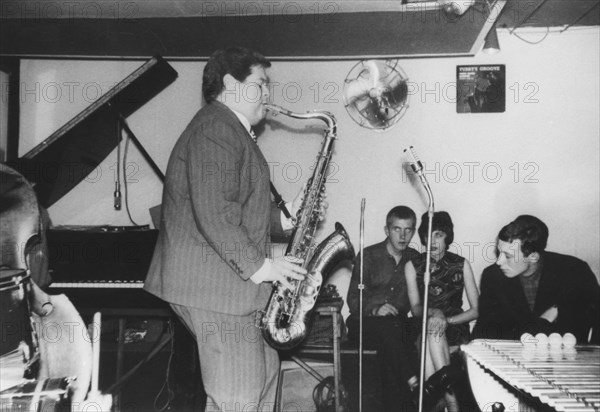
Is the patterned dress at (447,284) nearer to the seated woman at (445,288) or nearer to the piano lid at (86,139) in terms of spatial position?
the seated woman at (445,288)

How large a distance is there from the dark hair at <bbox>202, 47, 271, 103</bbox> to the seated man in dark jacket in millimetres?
2443

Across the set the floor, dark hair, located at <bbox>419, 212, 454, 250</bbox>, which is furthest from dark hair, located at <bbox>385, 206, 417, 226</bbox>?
the floor

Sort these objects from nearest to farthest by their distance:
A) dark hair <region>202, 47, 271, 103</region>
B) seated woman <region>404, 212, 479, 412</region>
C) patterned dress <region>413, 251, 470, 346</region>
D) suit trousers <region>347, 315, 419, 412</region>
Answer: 1. dark hair <region>202, 47, 271, 103</region>
2. suit trousers <region>347, 315, 419, 412</region>
3. seated woman <region>404, 212, 479, 412</region>
4. patterned dress <region>413, 251, 470, 346</region>

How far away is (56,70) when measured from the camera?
16.4 ft

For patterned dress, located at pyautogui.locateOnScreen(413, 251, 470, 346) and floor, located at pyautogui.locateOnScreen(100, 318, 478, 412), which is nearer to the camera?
floor, located at pyautogui.locateOnScreen(100, 318, 478, 412)

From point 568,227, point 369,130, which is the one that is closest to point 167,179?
point 369,130

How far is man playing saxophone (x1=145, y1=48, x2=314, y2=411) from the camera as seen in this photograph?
5.95 ft

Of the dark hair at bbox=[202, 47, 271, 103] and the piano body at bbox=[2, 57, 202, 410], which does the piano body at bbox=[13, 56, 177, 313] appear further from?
the dark hair at bbox=[202, 47, 271, 103]

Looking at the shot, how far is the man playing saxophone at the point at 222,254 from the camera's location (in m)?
1.81

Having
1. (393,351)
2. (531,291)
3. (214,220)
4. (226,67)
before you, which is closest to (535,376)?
(214,220)

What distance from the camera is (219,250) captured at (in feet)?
6.01

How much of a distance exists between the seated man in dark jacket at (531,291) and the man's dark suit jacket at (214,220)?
2.23 m

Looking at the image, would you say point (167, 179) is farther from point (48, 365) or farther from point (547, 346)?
point (547, 346)

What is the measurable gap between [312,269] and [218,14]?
2.07 m
